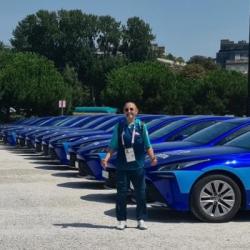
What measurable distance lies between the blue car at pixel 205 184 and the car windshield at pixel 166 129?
11.6ft

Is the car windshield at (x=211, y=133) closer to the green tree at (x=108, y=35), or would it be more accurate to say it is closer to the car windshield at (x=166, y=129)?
the car windshield at (x=166, y=129)

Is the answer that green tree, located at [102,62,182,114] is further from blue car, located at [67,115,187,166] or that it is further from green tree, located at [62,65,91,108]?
blue car, located at [67,115,187,166]

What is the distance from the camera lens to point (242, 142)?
912cm

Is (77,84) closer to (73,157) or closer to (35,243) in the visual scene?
(73,157)

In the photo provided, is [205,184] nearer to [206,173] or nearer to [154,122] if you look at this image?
[206,173]

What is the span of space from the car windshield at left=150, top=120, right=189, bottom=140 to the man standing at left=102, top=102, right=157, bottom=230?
4011 millimetres

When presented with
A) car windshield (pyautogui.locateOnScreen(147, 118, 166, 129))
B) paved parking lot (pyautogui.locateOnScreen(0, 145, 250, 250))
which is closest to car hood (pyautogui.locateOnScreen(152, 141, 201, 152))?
paved parking lot (pyautogui.locateOnScreen(0, 145, 250, 250))

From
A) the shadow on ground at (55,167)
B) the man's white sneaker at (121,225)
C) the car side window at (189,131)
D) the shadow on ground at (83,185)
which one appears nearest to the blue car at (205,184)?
the man's white sneaker at (121,225)

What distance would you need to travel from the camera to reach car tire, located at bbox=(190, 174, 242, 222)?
8.16 metres

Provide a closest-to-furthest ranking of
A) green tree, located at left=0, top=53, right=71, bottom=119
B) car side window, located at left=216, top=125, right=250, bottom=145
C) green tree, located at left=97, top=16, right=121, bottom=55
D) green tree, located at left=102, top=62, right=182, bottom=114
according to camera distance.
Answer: car side window, located at left=216, top=125, right=250, bottom=145, green tree, located at left=0, top=53, right=71, bottom=119, green tree, located at left=102, top=62, right=182, bottom=114, green tree, located at left=97, top=16, right=121, bottom=55

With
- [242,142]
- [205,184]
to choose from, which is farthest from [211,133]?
[205,184]

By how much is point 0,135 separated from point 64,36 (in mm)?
77182

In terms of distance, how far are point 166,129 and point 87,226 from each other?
4.57m

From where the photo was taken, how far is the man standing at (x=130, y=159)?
7.77m
